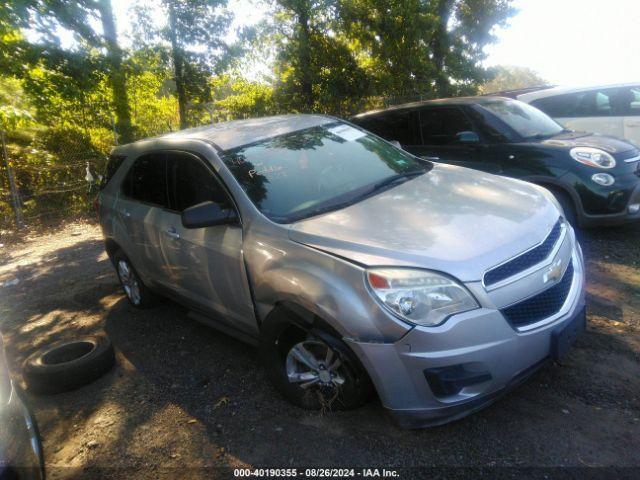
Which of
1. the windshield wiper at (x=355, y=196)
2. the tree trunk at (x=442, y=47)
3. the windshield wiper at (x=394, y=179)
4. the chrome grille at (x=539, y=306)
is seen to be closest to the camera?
the chrome grille at (x=539, y=306)

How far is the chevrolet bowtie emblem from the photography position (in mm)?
2857

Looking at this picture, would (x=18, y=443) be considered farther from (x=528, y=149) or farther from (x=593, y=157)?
(x=593, y=157)

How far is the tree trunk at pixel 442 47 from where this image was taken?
17.1 meters

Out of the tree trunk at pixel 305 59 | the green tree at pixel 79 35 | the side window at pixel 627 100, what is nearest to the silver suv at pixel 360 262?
the side window at pixel 627 100

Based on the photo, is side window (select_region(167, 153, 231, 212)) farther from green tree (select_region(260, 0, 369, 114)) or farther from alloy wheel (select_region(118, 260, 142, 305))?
green tree (select_region(260, 0, 369, 114))

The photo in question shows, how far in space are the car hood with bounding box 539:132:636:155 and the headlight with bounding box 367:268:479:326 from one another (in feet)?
13.1

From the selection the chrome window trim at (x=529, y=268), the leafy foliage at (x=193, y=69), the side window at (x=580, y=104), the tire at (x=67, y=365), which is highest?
the leafy foliage at (x=193, y=69)

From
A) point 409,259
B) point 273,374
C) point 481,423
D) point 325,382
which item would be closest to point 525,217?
point 409,259

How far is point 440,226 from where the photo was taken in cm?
298

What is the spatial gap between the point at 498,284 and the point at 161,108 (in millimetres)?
17409

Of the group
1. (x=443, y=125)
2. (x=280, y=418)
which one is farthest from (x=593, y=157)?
(x=280, y=418)

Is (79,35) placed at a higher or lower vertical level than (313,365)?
higher

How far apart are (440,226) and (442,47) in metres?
16.1

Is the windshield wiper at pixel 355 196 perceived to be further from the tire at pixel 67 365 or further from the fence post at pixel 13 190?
the fence post at pixel 13 190
